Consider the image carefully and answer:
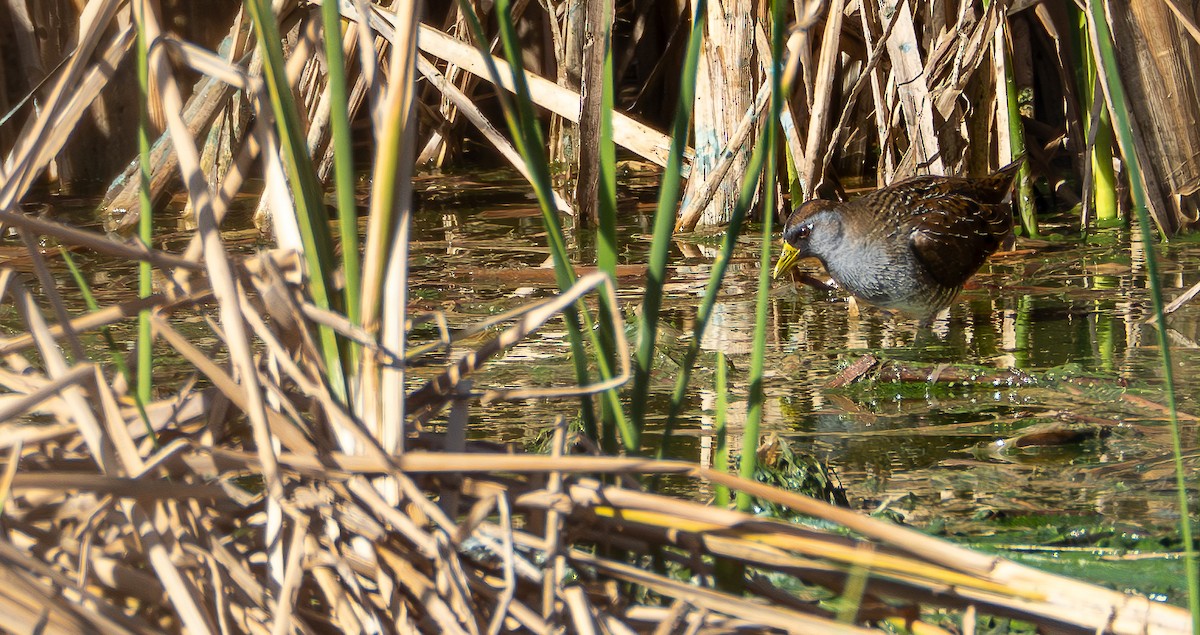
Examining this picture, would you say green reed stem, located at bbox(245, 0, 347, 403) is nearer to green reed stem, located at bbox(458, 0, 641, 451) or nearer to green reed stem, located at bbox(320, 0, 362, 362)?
green reed stem, located at bbox(320, 0, 362, 362)

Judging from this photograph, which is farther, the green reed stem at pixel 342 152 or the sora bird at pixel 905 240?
the sora bird at pixel 905 240

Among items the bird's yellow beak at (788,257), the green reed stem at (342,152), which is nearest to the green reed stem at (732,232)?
the green reed stem at (342,152)

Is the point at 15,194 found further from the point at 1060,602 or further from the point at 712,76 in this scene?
the point at 712,76

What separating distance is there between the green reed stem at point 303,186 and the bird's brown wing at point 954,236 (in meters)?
2.45

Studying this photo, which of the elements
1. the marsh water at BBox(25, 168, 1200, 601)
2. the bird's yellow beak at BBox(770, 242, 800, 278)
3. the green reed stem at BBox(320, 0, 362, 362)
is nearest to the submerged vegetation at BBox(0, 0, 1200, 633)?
the green reed stem at BBox(320, 0, 362, 362)

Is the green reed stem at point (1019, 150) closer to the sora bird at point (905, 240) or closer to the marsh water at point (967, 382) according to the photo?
the marsh water at point (967, 382)

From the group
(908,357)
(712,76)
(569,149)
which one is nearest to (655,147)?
(712,76)

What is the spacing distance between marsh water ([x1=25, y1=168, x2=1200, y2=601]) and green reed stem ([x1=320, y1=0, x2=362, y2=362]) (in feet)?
3.53

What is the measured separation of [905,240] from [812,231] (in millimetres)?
254

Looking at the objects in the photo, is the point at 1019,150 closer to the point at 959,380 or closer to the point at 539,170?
the point at 959,380

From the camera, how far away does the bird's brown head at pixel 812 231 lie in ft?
11.4

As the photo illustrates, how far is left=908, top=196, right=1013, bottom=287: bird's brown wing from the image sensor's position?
3.40 meters

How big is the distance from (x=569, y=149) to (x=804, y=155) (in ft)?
5.29

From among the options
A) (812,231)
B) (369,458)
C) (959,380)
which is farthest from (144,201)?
(812,231)
